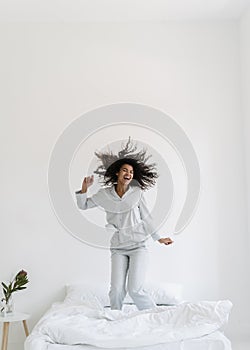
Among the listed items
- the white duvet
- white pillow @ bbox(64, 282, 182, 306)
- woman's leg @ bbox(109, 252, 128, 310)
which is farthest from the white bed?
white pillow @ bbox(64, 282, 182, 306)

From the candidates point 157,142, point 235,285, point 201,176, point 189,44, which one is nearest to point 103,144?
point 157,142

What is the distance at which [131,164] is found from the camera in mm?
3830

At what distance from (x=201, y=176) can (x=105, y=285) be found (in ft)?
3.70

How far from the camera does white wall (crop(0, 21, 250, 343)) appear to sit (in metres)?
3.96

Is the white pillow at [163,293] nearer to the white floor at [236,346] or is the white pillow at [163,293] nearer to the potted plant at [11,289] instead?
the white floor at [236,346]

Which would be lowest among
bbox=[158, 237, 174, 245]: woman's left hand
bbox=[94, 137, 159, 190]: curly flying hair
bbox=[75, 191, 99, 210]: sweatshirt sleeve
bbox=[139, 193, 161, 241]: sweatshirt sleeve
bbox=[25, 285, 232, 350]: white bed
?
bbox=[25, 285, 232, 350]: white bed

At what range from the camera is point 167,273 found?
397 centimetres

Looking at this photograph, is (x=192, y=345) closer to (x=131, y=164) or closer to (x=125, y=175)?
(x=125, y=175)

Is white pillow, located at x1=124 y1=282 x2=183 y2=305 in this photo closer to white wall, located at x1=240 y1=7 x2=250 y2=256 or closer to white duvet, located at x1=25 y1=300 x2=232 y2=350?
white duvet, located at x1=25 y1=300 x2=232 y2=350

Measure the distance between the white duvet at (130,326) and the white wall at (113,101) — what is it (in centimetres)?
89

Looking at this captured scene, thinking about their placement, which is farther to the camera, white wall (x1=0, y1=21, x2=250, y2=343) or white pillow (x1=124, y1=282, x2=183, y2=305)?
white wall (x1=0, y1=21, x2=250, y2=343)

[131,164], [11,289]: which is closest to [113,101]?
[131,164]

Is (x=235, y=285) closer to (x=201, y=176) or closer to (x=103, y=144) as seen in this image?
(x=201, y=176)

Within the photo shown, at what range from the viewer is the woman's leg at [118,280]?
343cm
